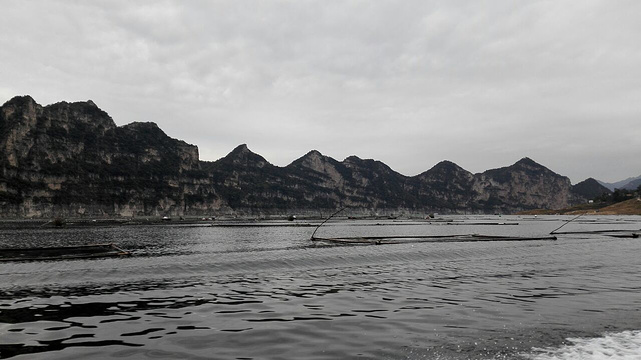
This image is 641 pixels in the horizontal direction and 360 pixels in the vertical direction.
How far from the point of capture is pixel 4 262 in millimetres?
36656

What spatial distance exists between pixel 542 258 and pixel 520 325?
3146cm

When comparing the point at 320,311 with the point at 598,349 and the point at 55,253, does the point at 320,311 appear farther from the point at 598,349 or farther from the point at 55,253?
the point at 55,253

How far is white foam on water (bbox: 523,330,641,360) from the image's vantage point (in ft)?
38.3

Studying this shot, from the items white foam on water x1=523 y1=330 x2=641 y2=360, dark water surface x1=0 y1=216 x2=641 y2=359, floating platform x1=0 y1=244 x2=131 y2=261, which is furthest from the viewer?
floating platform x1=0 y1=244 x2=131 y2=261

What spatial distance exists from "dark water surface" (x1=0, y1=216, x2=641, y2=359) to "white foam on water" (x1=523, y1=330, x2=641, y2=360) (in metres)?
0.04

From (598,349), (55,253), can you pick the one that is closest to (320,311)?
(598,349)

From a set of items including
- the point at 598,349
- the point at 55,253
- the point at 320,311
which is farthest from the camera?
the point at 55,253

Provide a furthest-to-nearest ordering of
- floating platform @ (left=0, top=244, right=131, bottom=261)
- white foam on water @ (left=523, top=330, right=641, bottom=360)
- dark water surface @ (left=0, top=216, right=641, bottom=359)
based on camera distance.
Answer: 1. floating platform @ (left=0, top=244, right=131, bottom=261)
2. dark water surface @ (left=0, top=216, right=641, bottom=359)
3. white foam on water @ (left=523, top=330, right=641, bottom=360)

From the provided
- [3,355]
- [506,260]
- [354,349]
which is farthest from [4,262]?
[506,260]

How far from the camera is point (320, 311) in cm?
1817

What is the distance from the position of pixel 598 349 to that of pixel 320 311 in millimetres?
10996

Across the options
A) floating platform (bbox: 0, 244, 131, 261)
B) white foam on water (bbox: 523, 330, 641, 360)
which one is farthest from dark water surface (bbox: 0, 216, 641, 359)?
floating platform (bbox: 0, 244, 131, 261)

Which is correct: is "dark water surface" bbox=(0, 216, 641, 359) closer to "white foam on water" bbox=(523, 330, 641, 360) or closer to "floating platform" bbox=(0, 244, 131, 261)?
"white foam on water" bbox=(523, 330, 641, 360)

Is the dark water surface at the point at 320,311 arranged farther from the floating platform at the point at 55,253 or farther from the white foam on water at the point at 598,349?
→ the floating platform at the point at 55,253
